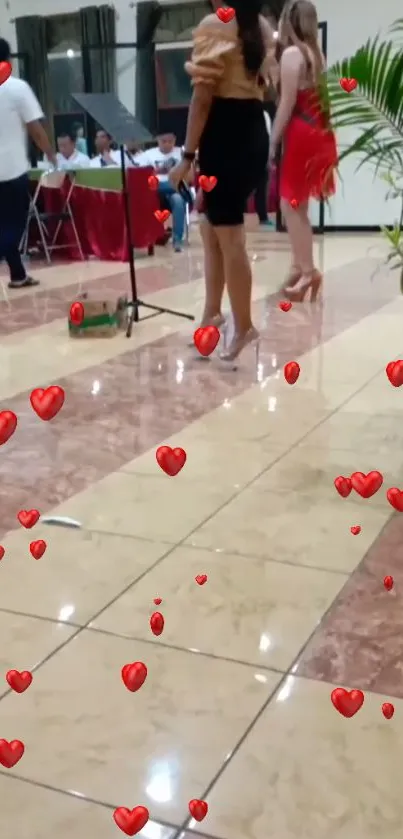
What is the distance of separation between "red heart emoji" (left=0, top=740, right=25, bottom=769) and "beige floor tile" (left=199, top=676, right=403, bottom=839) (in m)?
0.26

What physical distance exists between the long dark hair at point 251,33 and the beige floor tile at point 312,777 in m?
2.00

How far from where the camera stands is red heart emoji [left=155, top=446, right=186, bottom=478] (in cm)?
187

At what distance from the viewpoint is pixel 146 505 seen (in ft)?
6.45

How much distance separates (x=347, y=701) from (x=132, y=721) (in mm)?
294

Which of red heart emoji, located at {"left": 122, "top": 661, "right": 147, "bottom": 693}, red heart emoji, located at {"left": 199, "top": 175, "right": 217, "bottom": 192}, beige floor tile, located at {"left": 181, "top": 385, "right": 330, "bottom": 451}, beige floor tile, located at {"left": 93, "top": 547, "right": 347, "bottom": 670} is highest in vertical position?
red heart emoji, located at {"left": 199, "top": 175, "right": 217, "bottom": 192}

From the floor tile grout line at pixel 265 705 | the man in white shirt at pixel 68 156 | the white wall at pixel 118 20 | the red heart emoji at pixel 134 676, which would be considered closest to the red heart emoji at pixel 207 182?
the floor tile grout line at pixel 265 705

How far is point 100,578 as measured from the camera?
1.64 metres

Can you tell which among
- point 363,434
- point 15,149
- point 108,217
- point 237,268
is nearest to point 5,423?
point 363,434

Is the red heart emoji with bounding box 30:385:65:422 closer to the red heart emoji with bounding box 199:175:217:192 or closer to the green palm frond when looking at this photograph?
the green palm frond

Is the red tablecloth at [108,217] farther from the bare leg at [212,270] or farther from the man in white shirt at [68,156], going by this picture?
the bare leg at [212,270]

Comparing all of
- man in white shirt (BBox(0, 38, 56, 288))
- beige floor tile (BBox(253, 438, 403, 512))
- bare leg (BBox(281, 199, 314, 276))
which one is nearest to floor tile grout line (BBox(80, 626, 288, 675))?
beige floor tile (BBox(253, 438, 403, 512))

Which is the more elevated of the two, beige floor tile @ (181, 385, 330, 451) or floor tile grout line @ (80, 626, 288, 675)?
floor tile grout line @ (80, 626, 288, 675)

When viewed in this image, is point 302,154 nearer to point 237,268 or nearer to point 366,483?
point 237,268

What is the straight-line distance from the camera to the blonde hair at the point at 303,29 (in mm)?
3836
